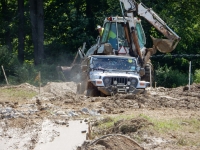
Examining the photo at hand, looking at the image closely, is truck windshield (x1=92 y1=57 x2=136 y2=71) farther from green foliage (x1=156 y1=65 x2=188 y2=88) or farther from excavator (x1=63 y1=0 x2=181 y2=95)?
green foliage (x1=156 y1=65 x2=188 y2=88)

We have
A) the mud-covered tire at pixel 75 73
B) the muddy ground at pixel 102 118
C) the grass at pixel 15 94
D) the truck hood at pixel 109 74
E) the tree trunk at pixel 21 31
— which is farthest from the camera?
the tree trunk at pixel 21 31

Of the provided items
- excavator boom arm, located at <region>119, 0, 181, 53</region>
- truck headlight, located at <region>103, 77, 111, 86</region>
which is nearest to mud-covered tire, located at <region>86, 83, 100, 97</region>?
truck headlight, located at <region>103, 77, 111, 86</region>

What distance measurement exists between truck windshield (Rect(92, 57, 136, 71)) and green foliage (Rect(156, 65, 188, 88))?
1084cm

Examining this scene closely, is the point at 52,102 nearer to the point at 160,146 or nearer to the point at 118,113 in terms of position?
the point at 118,113

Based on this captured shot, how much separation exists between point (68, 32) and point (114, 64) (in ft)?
52.9

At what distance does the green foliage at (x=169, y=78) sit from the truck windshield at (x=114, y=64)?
35.6 ft

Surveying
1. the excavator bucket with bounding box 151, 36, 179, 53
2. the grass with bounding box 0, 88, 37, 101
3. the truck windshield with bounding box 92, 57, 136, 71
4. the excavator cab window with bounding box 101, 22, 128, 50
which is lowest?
the grass with bounding box 0, 88, 37, 101

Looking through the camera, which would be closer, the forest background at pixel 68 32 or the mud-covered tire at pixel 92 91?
the mud-covered tire at pixel 92 91

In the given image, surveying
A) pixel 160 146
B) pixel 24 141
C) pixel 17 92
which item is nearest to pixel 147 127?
pixel 160 146

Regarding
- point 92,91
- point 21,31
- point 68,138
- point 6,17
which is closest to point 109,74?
point 92,91

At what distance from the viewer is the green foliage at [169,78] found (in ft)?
110

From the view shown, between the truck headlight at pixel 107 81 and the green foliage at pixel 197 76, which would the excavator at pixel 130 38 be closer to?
the truck headlight at pixel 107 81

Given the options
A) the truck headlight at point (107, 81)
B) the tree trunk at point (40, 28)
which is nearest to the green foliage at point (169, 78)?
the tree trunk at point (40, 28)

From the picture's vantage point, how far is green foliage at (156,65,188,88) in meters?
33.7
